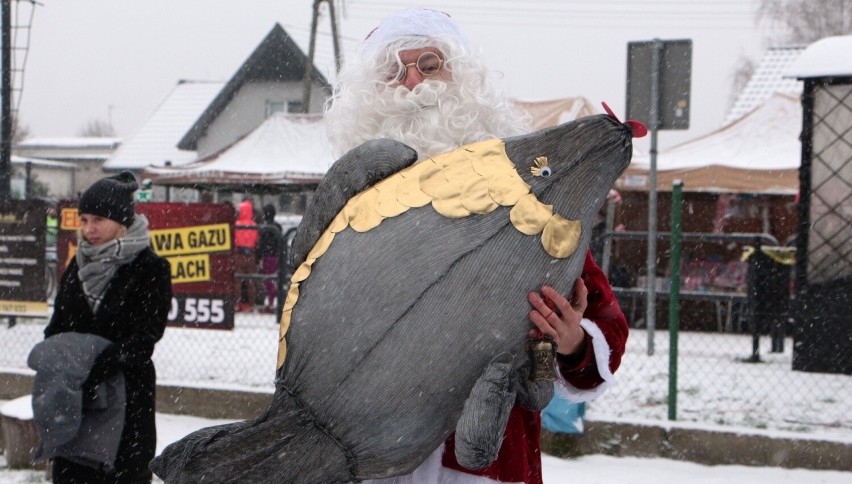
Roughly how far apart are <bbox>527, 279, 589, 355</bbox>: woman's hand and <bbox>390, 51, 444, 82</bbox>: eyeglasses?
22.1 inches

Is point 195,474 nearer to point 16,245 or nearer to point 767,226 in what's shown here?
point 16,245

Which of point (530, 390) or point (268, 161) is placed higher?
point (268, 161)

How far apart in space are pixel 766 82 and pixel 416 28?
22642mm

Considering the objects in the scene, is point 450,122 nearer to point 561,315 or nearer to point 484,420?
point 561,315

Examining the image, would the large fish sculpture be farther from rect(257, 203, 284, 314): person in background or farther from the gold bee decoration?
rect(257, 203, 284, 314): person in background

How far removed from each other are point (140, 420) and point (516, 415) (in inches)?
89.2

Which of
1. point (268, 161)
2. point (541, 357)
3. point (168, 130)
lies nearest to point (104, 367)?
point (541, 357)

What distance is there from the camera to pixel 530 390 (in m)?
1.68

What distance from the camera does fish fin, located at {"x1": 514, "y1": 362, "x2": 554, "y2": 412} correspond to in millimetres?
1648

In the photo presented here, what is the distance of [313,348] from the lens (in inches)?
63.4

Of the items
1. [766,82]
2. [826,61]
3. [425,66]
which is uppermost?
[766,82]

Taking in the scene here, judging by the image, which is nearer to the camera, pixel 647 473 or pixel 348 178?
pixel 348 178

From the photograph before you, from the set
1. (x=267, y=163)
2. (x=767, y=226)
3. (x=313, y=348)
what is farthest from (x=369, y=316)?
(x=267, y=163)

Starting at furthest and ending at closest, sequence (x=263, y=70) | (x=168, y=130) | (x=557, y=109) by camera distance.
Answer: (x=168, y=130) < (x=263, y=70) < (x=557, y=109)
